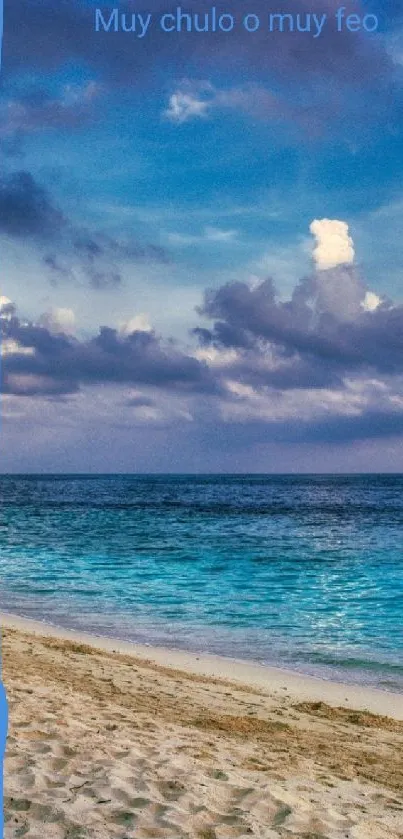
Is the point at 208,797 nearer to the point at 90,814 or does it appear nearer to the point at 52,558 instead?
the point at 90,814

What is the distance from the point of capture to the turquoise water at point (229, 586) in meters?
15.4

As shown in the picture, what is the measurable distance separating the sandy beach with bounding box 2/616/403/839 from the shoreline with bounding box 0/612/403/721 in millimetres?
45

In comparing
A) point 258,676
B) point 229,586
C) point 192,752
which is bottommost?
point 229,586

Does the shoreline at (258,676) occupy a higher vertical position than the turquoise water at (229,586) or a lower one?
higher

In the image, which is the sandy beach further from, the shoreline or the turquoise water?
the turquoise water

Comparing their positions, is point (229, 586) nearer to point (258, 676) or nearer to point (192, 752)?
point (258, 676)

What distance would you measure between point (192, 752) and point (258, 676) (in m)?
5.37

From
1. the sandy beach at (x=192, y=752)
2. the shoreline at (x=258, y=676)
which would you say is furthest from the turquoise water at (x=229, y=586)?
the sandy beach at (x=192, y=752)

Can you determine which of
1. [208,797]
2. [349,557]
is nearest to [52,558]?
[349,557]

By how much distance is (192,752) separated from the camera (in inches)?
292

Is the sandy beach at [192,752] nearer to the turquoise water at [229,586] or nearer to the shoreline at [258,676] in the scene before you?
the shoreline at [258,676]

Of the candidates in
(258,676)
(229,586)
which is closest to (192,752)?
(258,676)

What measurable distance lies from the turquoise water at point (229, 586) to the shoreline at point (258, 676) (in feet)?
2.05

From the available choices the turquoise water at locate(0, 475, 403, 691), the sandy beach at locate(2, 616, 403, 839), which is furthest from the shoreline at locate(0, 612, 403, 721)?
the turquoise water at locate(0, 475, 403, 691)
